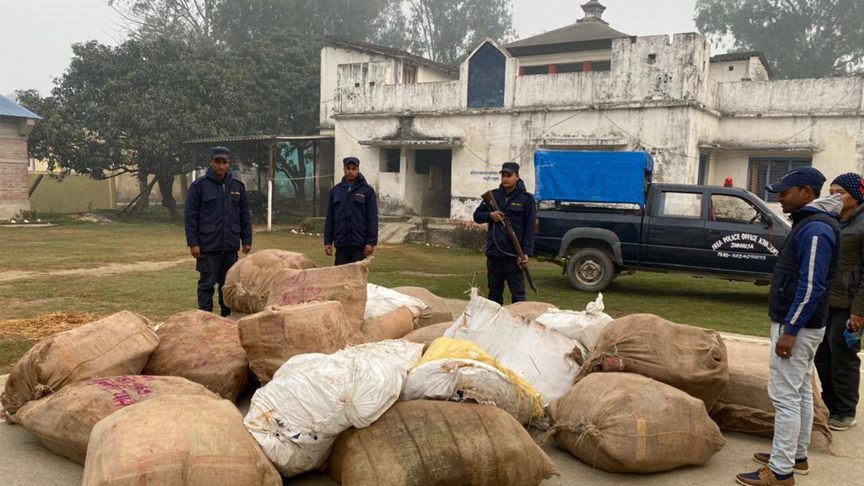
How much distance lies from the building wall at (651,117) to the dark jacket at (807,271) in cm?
1312

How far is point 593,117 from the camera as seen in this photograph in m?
16.7

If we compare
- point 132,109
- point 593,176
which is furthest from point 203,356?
point 132,109

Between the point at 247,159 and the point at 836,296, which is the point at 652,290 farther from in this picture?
the point at 247,159

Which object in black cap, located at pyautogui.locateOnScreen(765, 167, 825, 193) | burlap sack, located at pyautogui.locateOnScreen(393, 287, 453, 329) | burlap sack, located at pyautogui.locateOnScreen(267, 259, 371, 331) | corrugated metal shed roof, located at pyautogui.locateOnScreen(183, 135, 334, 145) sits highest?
corrugated metal shed roof, located at pyautogui.locateOnScreen(183, 135, 334, 145)

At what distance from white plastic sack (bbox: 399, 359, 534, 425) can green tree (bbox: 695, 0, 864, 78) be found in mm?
37639

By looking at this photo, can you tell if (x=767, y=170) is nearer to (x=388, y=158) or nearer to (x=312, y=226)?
(x=388, y=158)

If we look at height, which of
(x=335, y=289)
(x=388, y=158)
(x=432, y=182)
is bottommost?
(x=335, y=289)

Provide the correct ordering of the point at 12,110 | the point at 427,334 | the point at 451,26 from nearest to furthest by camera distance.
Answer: the point at 427,334 < the point at 12,110 < the point at 451,26

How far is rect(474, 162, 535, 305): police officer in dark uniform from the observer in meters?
6.20

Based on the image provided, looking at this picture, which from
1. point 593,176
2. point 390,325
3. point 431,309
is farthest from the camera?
point 593,176

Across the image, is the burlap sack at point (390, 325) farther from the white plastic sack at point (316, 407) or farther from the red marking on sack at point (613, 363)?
the red marking on sack at point (613, 363)

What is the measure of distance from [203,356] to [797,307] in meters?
3.40

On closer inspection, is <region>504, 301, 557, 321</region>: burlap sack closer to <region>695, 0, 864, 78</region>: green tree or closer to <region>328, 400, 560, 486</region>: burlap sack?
<region>328, 400, 560, 486</region>: burlap sack

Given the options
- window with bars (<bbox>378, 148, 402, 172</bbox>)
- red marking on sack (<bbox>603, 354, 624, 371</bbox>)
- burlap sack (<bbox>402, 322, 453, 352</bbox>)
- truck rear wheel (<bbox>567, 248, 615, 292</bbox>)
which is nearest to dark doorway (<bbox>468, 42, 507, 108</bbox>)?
window with bars (<bbox>378, 148, 402, 172</bbox>)
